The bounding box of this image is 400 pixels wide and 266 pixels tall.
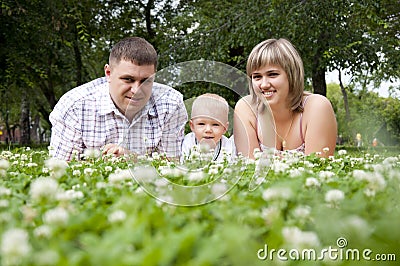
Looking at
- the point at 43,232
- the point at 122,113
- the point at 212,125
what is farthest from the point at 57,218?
the point at 122,113

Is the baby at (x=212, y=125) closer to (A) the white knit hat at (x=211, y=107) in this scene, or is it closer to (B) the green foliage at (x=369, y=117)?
(A) the white knit hat at (x=211, y=107)

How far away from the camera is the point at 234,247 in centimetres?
109

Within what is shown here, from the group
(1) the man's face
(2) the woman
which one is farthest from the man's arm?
(2) the woman

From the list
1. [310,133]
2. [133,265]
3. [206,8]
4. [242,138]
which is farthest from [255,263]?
[206,8]

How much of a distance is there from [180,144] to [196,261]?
3.36 m

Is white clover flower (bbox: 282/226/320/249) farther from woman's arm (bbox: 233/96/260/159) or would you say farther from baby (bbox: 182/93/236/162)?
woman's arm (bbox: 233/96/260/159)

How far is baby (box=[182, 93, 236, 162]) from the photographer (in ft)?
11.9

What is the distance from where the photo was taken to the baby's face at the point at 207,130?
367 cm

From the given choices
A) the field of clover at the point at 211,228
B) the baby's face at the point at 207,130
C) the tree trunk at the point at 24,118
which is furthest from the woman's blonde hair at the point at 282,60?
the tree trunk at the point at 24,118

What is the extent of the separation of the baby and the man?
0.59 meters

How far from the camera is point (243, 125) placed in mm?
4004

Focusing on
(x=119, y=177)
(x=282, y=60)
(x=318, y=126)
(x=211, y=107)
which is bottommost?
(x=119, y=177)

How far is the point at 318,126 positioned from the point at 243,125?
4.68 ft

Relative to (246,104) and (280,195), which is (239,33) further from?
(280,195)
